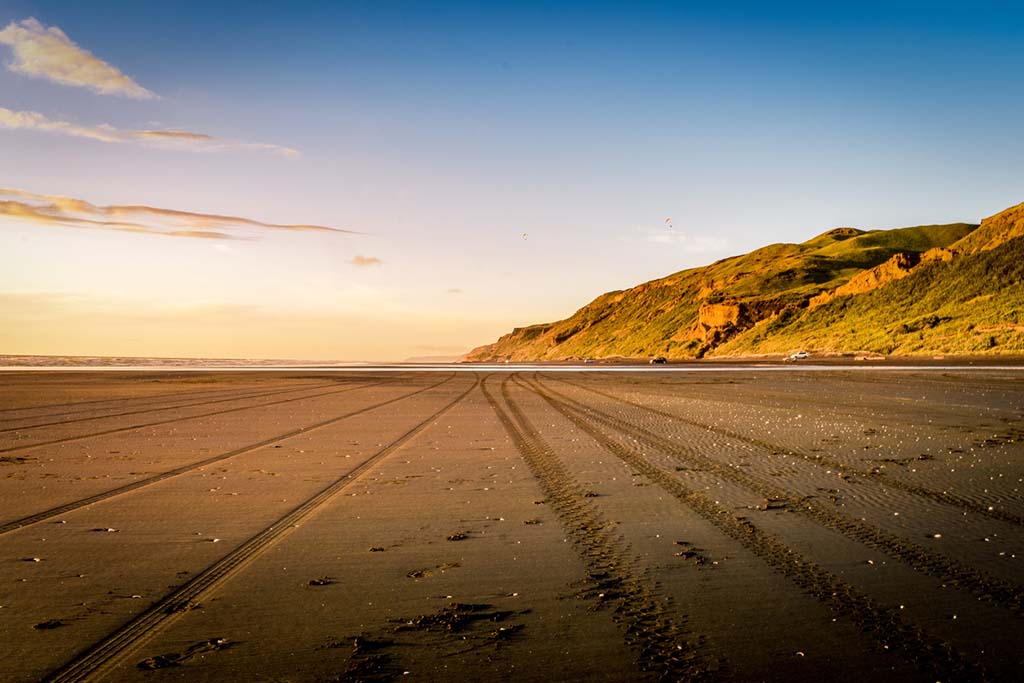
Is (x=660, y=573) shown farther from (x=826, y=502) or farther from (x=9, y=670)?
(x=9, y=670)

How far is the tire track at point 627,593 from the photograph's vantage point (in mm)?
3518

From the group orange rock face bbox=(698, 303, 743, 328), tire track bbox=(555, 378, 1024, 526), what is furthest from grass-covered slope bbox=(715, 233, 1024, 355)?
tire track bbox=(555, 378, 1024, 526)

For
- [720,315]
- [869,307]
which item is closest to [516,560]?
[869,307]

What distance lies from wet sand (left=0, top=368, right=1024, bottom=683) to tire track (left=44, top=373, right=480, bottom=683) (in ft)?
0.07

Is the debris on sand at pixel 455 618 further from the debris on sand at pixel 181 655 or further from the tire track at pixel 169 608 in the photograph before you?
the tire track at pixel 169 608

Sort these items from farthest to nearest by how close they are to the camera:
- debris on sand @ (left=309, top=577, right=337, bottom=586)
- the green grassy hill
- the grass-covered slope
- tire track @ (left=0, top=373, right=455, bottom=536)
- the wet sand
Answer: the green grassy hill
the grass-covered slope
tire track @ (left=0, top=373, right=455, bottom=536)
debris on sand @ (left=309, top=577, right=337, bottom=586)
the wet sand

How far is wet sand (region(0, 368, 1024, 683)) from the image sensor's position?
361cm

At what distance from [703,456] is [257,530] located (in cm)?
690

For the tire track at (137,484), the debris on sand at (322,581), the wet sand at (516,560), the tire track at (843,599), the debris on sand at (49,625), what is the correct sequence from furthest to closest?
1. the tire track at (137,484)
2. the debris on sand at (322,581)
3. the debris on sand at (49,625)
4. the wet sand at (516,560)
5. the tire track at (843,599)

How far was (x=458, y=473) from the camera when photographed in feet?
31.2

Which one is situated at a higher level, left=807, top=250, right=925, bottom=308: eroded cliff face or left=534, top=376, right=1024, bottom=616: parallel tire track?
left=807, top=250, right=925, bottom=308: eroded cliff face

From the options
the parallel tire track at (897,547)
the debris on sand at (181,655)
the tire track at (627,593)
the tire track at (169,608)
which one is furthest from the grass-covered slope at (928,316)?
the debris on sand at (181,655)

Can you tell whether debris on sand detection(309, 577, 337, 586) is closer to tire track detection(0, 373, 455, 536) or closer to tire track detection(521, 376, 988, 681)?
tire track detection(521, 376, 988, 681)

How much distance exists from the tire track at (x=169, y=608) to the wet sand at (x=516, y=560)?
22 millimetres
